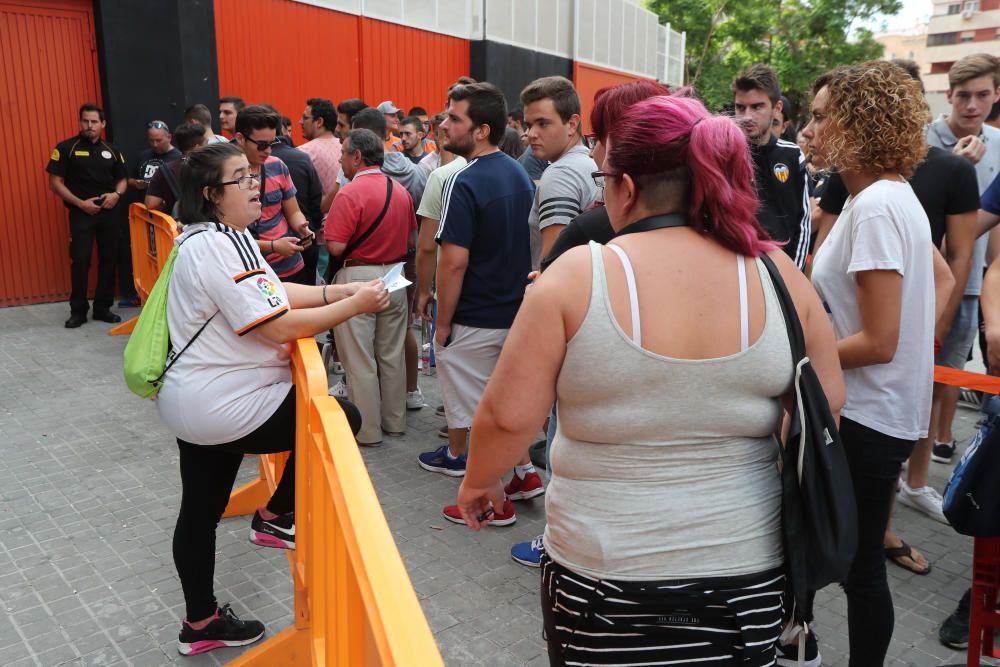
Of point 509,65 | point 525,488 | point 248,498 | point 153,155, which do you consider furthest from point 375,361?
point 509,65

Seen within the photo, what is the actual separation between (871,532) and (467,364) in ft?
8.36

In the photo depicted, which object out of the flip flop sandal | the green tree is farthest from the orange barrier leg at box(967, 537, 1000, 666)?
the green tree

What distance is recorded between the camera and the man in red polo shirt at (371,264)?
5516 millimetres

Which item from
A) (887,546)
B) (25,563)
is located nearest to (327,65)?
(25,563)

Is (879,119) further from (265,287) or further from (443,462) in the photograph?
(443,462)

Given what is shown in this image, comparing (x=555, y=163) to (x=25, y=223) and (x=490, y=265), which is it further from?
(x=25, y=223)

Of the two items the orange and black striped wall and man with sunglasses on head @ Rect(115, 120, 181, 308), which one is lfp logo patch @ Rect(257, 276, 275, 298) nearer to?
man with sunglasses on head @ Rect(115, 120, 181, 308)

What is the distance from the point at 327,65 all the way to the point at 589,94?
34.0ft

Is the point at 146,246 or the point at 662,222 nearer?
the point at 662,222

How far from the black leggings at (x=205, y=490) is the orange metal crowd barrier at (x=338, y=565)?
186mm

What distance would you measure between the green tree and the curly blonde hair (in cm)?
3176

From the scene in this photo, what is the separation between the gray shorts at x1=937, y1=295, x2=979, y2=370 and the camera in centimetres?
497

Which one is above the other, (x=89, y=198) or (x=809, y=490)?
(x=89, y=198)

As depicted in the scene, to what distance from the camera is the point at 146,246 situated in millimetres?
8000
